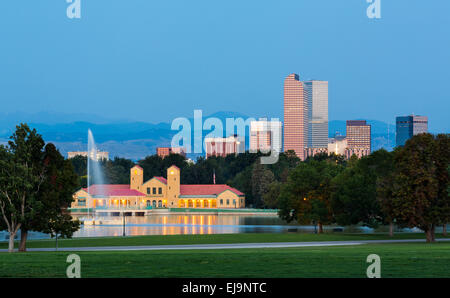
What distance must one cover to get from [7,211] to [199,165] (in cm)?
14266

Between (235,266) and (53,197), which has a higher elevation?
(53,197)

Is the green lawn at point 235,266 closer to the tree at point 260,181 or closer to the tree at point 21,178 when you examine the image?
the tree at point 21,178

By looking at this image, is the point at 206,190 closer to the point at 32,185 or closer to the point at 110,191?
the point at 110,191

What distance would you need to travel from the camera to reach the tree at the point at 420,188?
46781 millimetres

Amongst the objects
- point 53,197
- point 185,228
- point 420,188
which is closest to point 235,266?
point 53,197

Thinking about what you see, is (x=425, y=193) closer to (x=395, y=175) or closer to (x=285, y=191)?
(x=395, y=175)

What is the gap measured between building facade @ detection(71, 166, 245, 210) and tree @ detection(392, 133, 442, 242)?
97.2 meters

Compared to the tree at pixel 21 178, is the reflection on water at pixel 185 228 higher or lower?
lower

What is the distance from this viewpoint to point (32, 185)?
1516 inches

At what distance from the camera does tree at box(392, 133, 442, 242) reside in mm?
46781

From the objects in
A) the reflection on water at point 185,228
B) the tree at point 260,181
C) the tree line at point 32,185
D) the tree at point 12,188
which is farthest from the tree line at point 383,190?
the tree at point 260,181

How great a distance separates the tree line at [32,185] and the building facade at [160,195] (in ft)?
328

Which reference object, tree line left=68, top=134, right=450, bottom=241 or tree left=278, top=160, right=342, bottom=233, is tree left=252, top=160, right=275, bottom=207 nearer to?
tree line left=68, top=134, right=450, bottom=241

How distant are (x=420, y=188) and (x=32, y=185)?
2738cm
